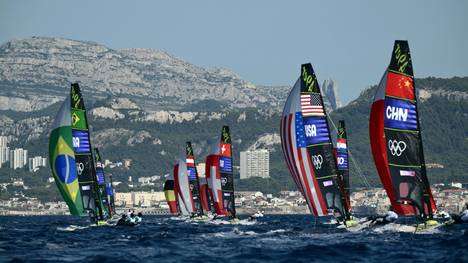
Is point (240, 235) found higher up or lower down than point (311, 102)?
lower down

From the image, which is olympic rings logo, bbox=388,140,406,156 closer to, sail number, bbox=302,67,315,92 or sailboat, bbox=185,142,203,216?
sail number, bbox=302,67,315,92

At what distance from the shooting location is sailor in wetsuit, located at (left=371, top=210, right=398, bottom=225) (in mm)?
65250

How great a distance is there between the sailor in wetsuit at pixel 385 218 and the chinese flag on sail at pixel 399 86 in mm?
6634

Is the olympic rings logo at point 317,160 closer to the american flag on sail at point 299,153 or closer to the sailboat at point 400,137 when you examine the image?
the american flag on sail at point 299,153

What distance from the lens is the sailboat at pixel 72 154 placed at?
80750 millimetres

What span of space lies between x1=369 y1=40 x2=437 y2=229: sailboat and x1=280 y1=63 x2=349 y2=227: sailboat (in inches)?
212

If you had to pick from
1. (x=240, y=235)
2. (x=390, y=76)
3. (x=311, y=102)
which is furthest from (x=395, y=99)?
(x=240, y=235)

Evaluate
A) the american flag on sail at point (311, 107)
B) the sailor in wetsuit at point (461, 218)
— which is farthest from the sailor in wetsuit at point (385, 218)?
the american flag on sail at point (311, 107)

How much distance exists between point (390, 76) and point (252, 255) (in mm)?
13547

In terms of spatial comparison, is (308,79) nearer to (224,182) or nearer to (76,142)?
(76,142)

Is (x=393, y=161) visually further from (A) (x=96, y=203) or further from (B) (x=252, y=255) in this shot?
(A) (x=96, y=203)

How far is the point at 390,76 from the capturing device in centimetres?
6278

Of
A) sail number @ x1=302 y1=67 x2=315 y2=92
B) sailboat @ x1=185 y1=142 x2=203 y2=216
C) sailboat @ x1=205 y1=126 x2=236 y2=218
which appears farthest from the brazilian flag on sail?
sailboat @ x1=185 y1=142 x2=203 y2=216

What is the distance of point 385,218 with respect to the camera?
2613 inches
